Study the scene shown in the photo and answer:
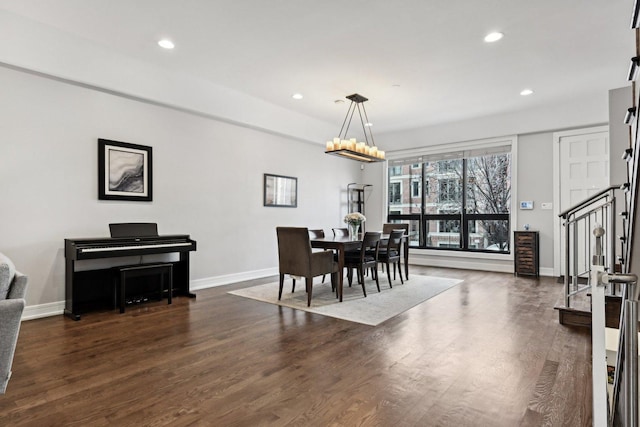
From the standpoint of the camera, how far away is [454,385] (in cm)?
217

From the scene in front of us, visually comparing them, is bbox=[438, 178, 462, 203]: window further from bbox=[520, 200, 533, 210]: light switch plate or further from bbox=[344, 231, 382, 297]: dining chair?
bbox=[344, 231, 382, 297]: dining chair

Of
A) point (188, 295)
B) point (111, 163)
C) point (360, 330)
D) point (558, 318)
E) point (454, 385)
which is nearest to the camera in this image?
point (454, 385)

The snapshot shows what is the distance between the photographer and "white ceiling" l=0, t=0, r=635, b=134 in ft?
10.6

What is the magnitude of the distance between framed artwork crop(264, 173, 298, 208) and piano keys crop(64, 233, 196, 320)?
2.01m

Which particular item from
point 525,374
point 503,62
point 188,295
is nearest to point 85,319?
point 188,295

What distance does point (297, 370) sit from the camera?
2.39m

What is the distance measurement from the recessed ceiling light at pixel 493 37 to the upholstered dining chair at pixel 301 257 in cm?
283

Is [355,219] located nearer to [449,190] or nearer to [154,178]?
[154,178]

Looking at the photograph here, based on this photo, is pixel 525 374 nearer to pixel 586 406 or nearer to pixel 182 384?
pixel 586 406

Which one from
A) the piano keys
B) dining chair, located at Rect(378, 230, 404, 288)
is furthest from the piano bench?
dining chair, located at Rect(378, 230, 404, 288)

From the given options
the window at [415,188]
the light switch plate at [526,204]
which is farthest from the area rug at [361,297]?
the window at [415,188]

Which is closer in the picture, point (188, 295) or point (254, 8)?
point (254, 8)

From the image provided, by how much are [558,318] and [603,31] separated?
2974 mm

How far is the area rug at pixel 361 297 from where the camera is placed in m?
3.74
